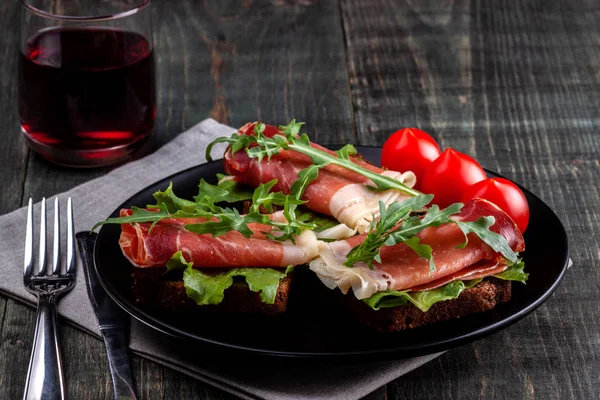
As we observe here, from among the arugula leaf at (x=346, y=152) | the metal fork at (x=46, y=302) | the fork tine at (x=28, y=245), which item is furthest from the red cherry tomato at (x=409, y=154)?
the fork tine at (x=28, y=245)

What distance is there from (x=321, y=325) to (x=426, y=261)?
1.13 feet

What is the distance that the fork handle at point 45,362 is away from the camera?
87.3 inches

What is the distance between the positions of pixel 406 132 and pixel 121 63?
3.78 feet

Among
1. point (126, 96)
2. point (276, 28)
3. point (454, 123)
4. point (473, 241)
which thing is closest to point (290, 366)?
point (473, 241)

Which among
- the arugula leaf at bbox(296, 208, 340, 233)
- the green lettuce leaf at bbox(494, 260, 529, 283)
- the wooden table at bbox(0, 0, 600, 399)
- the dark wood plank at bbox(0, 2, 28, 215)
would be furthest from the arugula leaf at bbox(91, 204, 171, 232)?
the dark wood plank at bbox(0, 2, 28, 215)

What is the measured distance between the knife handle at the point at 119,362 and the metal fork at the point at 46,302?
0.14 metres

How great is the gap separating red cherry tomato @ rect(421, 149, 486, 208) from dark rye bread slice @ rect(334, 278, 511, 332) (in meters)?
0.58

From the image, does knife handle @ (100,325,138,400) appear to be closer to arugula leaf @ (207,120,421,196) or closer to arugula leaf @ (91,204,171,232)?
arugula leaf @ (91,204,171,232)

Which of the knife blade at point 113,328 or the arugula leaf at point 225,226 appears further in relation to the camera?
the arugula leaf at point 225,226

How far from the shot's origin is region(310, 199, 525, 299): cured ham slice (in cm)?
237

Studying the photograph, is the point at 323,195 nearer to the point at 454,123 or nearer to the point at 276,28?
the point at 454,123

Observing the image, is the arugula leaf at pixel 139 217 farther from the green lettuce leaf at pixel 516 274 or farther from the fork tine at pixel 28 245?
the green lettuce leaf at pixel 516 274

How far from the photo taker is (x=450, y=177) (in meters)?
2.99

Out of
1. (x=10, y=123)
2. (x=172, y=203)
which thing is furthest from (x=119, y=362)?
(x=10, y=123)
